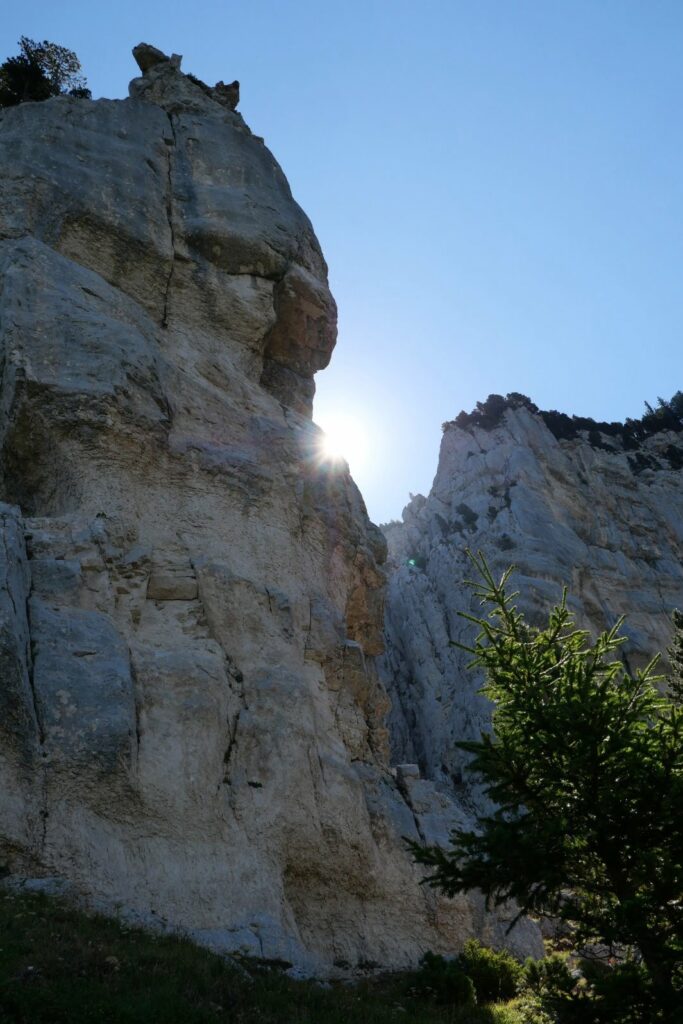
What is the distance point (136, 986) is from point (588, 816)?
244 inches

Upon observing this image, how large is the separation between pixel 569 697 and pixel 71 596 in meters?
11.0

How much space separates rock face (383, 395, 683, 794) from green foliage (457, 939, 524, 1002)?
70.6ft

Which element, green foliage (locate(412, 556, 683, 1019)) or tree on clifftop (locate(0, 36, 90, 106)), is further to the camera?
tree on clifftop (locate(0, 36, 90, 106))

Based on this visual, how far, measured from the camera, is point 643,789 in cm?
1066

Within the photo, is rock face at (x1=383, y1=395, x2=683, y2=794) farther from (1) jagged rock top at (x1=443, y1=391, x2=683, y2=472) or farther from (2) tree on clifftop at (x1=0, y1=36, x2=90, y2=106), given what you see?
(2) tree on clifftop at (x1=0, y1=36, x2=90, y2=106)

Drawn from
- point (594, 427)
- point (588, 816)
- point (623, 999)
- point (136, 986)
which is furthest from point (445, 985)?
point (594, 427)

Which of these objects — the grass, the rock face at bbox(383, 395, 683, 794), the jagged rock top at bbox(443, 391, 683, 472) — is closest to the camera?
the grass

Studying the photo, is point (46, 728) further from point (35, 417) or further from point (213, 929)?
point (35, 417)

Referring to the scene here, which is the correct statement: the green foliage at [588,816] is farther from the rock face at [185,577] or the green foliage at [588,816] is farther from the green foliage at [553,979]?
the rock face at [185,577]

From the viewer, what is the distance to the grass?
30.8 ft

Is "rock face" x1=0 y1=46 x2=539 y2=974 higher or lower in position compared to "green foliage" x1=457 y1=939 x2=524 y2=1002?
higher

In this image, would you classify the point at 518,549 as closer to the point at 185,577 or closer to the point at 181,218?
the point at 181,218

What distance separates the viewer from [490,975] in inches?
639

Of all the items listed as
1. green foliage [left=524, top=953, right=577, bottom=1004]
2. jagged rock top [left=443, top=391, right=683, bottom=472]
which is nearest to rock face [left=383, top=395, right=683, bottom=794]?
jagged rock top [left=443, top=391, right=683, bottom=472]
